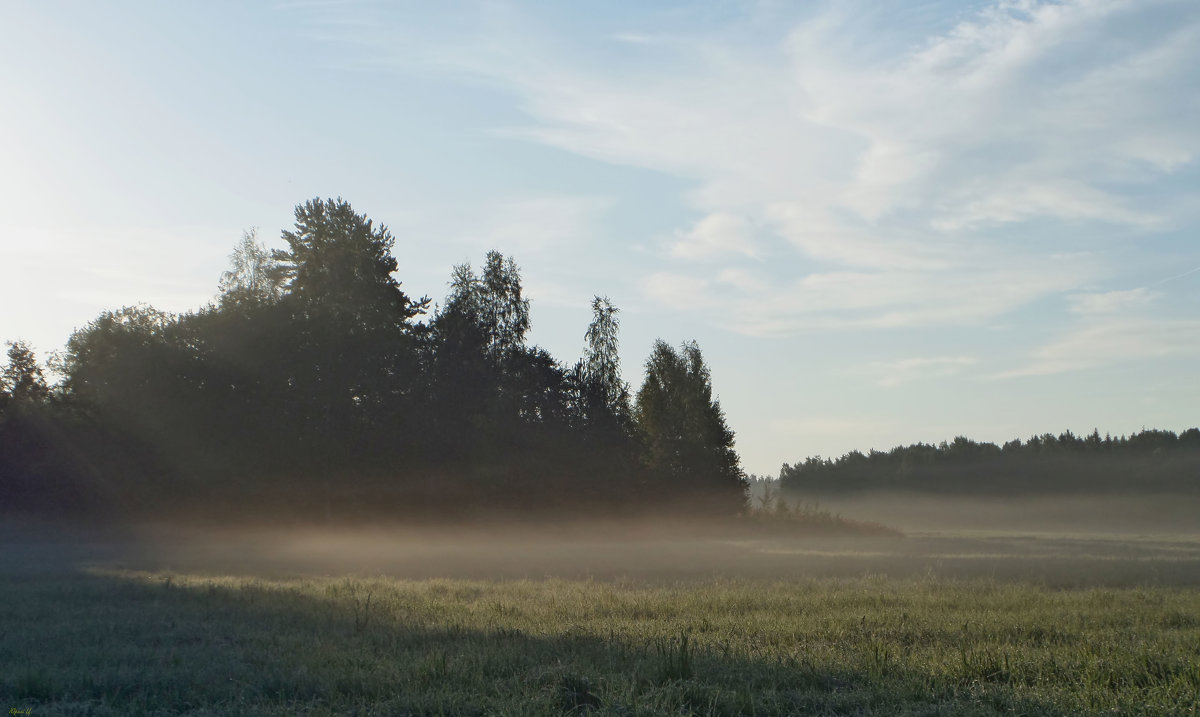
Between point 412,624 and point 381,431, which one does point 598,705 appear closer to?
point 412,624

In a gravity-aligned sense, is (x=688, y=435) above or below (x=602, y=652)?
above

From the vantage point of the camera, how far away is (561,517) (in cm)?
5878

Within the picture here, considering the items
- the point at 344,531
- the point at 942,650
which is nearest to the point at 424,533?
the point at 344,531

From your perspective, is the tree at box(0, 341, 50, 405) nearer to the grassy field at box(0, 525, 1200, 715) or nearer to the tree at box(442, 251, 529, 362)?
the tree at box(442, 251, 529, 362)

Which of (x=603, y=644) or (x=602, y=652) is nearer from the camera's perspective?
(x=602, y=652)

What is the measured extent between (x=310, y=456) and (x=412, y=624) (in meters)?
40.6

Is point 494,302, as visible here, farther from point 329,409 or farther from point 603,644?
point 603,644

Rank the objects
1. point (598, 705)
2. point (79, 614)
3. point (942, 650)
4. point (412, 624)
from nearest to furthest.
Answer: point (598, 705)
point (942, 650)
point (412, 624)
point (79, 614)

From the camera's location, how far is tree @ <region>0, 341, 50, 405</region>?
197ft

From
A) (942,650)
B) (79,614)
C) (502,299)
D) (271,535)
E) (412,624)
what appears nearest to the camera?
(942,650)

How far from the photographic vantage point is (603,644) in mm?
10289

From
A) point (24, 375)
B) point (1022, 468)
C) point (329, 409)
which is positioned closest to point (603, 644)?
point (329, 409)

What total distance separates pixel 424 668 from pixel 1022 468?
4841 inches

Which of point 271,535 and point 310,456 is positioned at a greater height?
point 310,456
